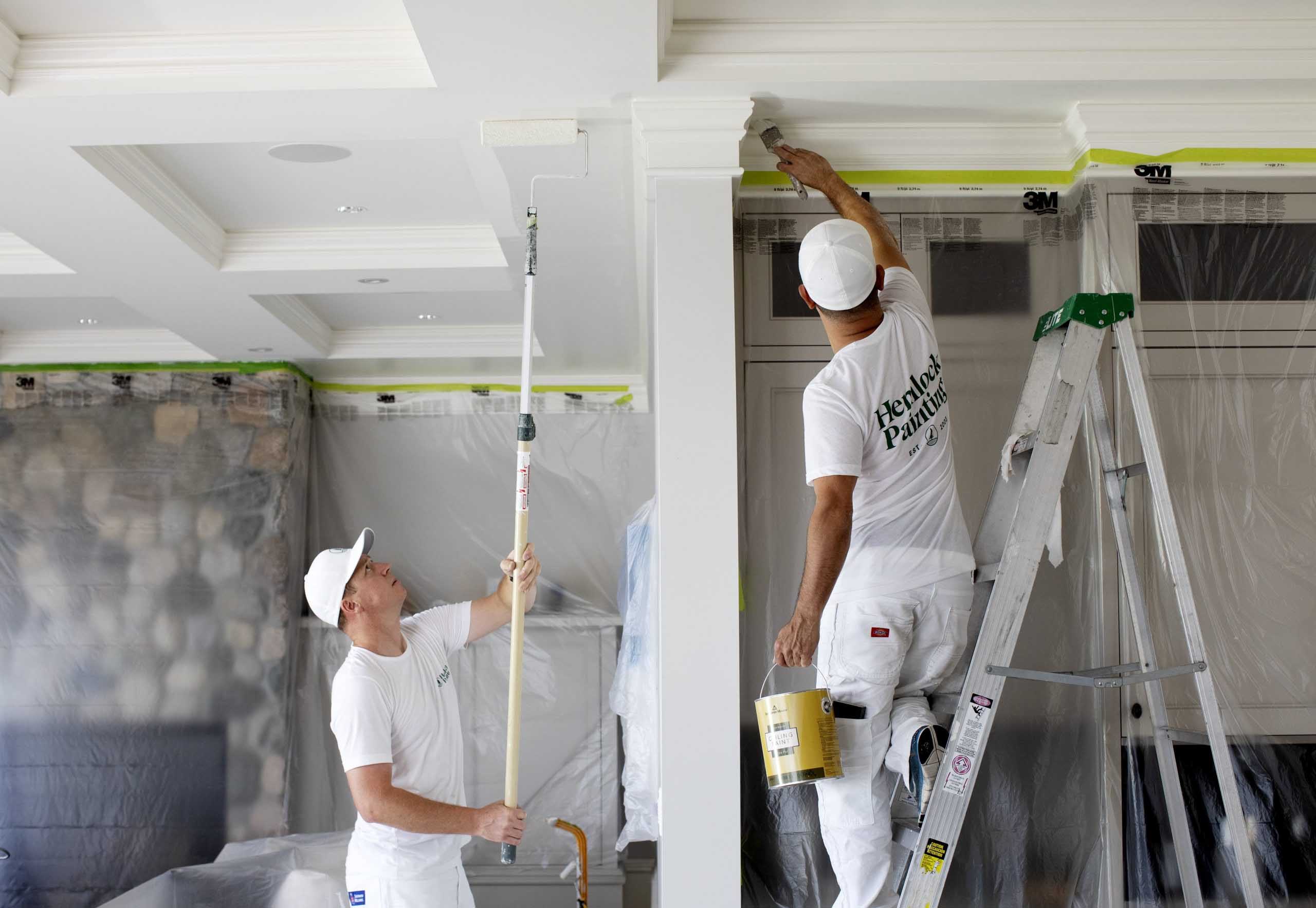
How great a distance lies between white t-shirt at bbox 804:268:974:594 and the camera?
184 centimetres

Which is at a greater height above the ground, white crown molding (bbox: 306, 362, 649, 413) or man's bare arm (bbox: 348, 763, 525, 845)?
white crown molding (bbox: 306, 362, 649, 413)

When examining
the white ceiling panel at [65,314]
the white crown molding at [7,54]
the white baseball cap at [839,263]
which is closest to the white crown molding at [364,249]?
the white ceiling panel at [65,314]

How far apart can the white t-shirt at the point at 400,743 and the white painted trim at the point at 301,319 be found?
2.02 meters

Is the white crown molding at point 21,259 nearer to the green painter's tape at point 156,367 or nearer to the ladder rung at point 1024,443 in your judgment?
the green painter's tape at point 156,367

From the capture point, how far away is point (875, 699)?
6.07ft

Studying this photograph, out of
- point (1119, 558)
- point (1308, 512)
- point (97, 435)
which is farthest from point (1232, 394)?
point (97, 435)

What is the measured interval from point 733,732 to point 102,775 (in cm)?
368

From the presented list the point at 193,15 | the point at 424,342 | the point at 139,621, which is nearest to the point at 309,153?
the point at 193,15

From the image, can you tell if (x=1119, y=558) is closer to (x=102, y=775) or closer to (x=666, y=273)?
(x=666, y=273)

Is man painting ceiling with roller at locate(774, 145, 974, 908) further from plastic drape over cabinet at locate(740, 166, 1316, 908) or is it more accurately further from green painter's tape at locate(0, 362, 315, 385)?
green painter's tape at locate(0, 362, 315, 385)

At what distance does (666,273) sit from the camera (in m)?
2.18

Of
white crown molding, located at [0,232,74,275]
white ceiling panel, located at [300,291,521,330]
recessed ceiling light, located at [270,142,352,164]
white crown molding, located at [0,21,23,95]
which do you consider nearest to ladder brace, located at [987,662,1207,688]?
recessed ceiling light, located at [270,142,352,164]

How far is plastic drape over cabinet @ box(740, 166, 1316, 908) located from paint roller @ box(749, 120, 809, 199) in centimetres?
7

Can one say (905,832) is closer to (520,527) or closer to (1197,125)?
(520,527)
